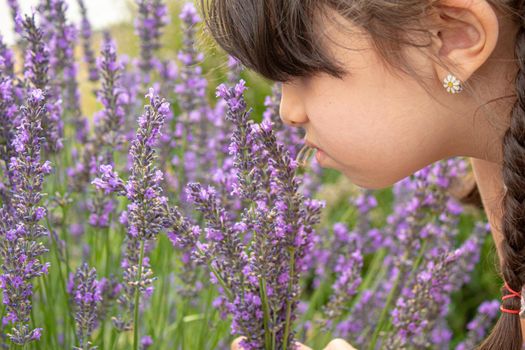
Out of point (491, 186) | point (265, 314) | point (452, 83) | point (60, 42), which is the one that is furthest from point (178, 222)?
point (60, 42)

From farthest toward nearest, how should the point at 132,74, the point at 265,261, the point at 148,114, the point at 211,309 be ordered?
the point at 132,74, the point at 211,309, the point at 265,261, the point at 148,114

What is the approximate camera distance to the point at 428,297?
5.36 feet

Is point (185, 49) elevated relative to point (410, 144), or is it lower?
elevated

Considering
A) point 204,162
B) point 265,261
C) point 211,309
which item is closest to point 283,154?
point 265,261

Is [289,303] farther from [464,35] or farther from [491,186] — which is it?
[491,186]

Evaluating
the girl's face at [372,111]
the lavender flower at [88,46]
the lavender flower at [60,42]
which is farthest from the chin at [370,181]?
→ the lavender flower at [88,46]

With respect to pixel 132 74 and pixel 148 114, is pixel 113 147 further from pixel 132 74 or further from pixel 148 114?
pixel 132 74

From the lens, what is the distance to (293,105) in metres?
1.38

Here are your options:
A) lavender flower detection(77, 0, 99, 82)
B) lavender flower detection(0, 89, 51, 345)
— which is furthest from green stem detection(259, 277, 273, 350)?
lavender flower detection(77, 0, 99, 82)

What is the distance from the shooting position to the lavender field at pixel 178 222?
119 centimetres

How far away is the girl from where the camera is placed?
4.07 feet

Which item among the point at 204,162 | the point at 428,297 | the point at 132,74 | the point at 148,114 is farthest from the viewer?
the point at 132,74

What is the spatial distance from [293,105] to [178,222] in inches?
12.7

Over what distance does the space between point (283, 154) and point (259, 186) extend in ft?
0.23
